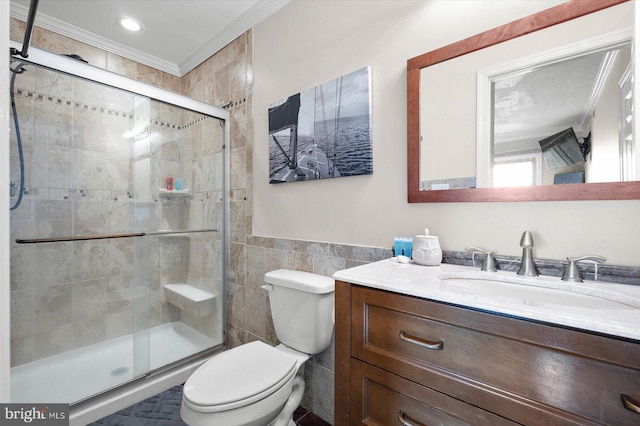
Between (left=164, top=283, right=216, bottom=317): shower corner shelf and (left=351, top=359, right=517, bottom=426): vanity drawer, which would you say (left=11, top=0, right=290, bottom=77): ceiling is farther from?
(left=351, top=359, right=517, bottom=426): vanity drawer

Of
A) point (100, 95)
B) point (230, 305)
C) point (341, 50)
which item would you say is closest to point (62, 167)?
point (100, 95)

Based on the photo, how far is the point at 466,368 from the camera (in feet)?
2.26

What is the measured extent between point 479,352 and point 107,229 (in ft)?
7.46

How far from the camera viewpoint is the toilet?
103 cm

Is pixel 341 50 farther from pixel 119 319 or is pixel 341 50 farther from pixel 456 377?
pixel 119 319

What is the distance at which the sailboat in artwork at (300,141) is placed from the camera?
1.54 m

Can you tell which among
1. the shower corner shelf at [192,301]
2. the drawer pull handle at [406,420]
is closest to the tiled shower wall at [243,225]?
the shower corner shelf at [192,301]

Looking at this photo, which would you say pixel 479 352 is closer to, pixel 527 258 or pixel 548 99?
pixel 527 258

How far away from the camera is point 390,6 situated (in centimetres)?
132

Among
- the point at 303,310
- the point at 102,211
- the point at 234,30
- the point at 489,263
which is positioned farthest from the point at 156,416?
the point at 234,30

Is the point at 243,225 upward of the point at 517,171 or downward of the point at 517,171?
downward

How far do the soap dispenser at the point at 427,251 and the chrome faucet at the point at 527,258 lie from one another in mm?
267

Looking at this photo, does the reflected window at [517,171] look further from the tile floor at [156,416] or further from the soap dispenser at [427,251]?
the tile floor at [156,416]

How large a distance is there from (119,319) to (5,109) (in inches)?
76.8
